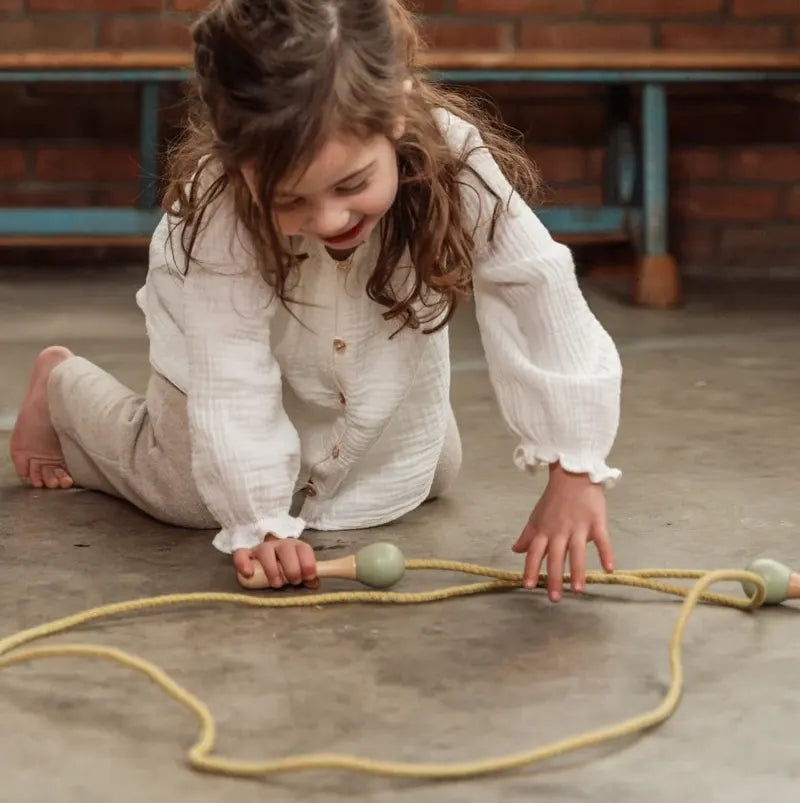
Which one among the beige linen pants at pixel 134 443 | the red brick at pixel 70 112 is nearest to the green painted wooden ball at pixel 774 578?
the beige linen pants at pixel 134 443

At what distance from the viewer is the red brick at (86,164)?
3096 millimetres

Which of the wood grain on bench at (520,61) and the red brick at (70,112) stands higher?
the wood grain on bench at (520,61)

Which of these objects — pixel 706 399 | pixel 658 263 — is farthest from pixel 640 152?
pixel 706 399

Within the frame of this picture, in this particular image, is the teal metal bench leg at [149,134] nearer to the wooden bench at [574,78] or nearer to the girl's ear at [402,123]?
the wooden bench at [574,78]

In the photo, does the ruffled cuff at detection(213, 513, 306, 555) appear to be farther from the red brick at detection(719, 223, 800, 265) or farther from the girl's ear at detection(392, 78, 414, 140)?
the red brick at detection(719, 223, 800, 265)

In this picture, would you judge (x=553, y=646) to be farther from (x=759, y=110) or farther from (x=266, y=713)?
(x=759, y=110)

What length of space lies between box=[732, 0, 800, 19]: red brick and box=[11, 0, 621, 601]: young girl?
6.36 feet

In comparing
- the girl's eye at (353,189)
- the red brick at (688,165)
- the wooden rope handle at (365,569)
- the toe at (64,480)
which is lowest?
the toe at (64,480)

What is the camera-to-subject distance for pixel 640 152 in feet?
9.55

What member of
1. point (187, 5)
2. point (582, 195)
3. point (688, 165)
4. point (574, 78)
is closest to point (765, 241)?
point (688, 165)

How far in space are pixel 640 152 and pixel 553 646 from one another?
2.03 m

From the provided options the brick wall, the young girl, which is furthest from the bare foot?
the brick wall

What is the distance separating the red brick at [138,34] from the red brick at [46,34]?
33 millimetres

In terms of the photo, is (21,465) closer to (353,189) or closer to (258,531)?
(258,531)
